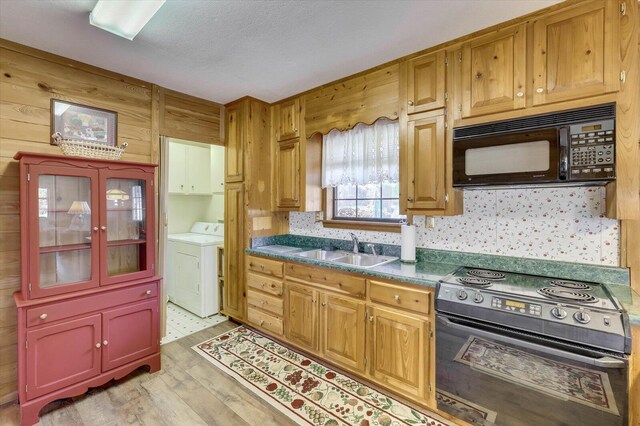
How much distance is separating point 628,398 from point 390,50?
7.94 ft

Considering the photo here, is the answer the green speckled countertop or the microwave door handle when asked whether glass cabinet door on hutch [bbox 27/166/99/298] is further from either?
the microwave door handle

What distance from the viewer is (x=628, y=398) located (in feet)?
4.52

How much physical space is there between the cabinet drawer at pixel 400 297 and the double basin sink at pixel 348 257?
0.34m

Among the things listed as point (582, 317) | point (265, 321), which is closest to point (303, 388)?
point (265, 321)

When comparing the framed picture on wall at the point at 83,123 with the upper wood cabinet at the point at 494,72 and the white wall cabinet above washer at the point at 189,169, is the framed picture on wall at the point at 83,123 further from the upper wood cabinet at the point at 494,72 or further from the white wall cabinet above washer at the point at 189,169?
the upper wood cabinet at the point at 494,72

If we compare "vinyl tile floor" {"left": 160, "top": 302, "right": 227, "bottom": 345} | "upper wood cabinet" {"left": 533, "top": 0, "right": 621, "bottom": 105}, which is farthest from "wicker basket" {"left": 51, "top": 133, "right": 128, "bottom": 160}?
"upper wood cabinet" {"left": 533, "top": 0, "right": 621, "bottom": 105}

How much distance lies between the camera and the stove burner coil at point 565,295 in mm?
1507

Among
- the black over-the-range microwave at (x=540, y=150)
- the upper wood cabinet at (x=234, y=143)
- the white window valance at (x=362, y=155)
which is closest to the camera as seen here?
the black over-the-range microwave at (x=540, y=150)

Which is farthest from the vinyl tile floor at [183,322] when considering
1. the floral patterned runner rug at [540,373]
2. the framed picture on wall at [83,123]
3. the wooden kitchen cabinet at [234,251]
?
the floral patterned runner rug at [540,373]

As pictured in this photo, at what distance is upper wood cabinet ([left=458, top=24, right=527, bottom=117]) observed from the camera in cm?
183

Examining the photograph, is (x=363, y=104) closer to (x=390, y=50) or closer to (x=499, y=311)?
(x=390, y=50)

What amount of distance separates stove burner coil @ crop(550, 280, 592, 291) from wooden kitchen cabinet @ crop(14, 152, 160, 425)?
294 cm

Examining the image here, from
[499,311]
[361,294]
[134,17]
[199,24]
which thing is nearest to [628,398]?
[499,311]

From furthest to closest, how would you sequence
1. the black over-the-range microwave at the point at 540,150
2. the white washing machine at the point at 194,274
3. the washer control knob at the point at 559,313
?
the white washing machine at the point at 194,274
the black over-the-range microwave at the point at 540,150
the washer control knob at the point at 559,313
